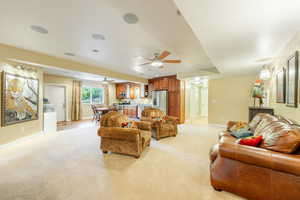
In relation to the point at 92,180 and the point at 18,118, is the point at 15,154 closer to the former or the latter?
the point at 18,118

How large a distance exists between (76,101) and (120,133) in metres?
5.73

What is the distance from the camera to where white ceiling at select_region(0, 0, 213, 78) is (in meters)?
1.72

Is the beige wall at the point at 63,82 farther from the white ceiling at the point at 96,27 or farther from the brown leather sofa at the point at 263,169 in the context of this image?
the brown leather sofa at the point at 263,169

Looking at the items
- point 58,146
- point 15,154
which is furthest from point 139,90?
point 15,154

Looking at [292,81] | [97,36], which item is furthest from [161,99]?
[292,81]

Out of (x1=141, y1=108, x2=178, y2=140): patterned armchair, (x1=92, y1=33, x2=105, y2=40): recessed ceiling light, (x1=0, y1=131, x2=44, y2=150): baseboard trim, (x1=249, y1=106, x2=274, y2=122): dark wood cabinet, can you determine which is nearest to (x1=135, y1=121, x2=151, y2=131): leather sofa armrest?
(x1=141, y1=108, x2=178, y2=140): patterned armchair

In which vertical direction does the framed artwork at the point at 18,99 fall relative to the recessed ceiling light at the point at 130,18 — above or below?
below

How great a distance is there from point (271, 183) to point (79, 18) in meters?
3.33

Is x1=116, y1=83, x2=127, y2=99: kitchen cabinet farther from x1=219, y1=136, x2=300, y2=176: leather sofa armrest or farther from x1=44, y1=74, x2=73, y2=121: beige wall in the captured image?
x1=219, y1=136, x2=300, y2=176: leather sofa armrest

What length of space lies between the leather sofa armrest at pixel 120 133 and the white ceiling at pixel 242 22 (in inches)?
82.9

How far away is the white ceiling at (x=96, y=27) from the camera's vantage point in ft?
5.65

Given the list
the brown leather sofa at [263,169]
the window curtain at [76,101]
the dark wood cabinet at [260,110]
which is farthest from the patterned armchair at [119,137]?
the window curtain at [76,101]

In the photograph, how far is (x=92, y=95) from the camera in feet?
26.8

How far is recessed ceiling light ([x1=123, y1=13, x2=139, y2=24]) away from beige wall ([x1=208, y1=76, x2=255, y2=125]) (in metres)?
5.10
